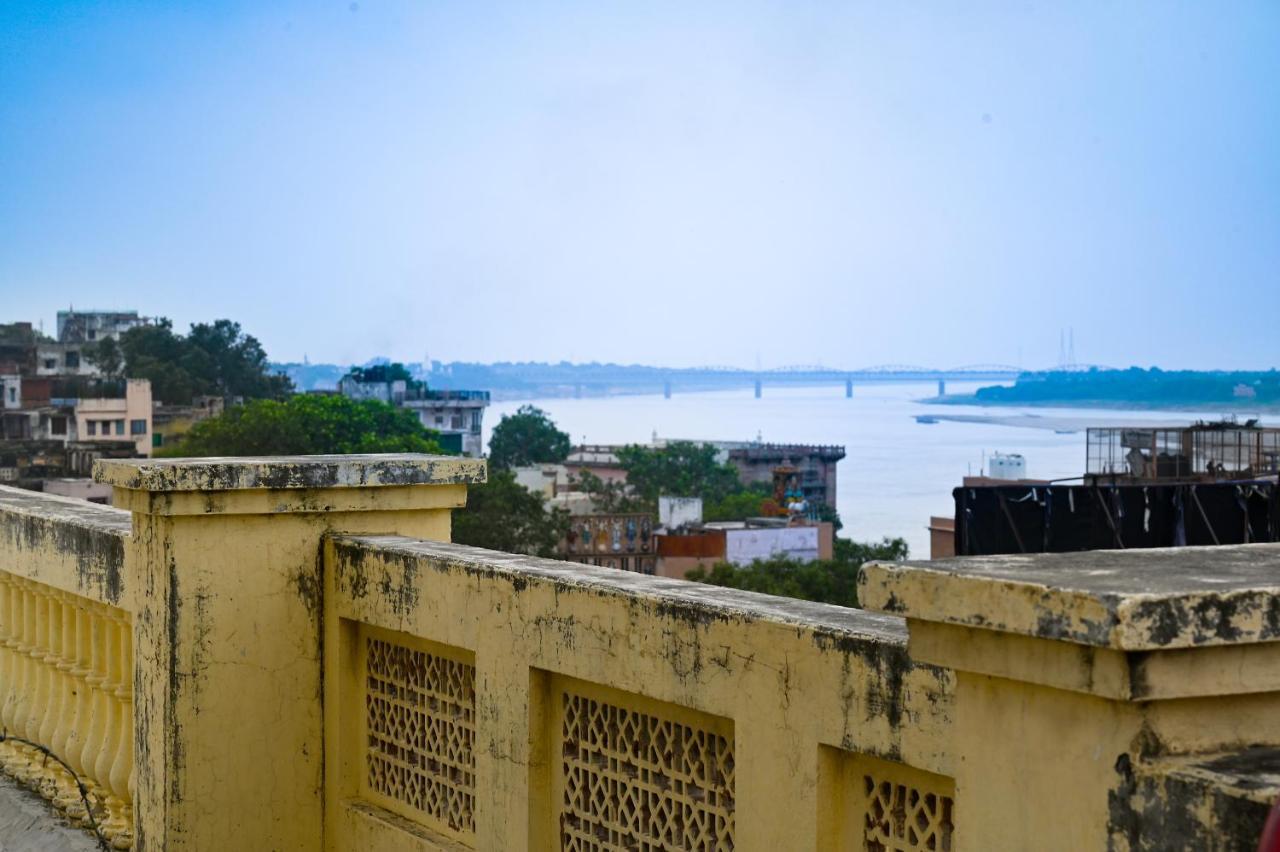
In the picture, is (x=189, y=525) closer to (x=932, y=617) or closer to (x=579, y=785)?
(x=579, y=785)

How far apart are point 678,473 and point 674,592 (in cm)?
8399

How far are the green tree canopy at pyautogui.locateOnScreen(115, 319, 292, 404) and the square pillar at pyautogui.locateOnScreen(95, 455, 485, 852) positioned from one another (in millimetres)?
83388

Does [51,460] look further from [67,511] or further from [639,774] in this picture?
[639,774]

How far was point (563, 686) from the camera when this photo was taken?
337 cm

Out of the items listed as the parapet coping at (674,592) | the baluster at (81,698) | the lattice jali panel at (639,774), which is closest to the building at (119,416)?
the baluster at (81,698)

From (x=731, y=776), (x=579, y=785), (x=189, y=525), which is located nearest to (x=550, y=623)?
(x=579, y=785)

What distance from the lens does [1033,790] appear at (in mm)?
1834

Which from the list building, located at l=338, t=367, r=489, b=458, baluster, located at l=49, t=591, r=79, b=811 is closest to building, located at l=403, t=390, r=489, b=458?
building, located at l=338, t=367, r=489, b=458

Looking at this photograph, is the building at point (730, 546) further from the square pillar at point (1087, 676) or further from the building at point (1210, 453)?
the square pillar at point (1087, 676)

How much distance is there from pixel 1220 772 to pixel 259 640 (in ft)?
9.64

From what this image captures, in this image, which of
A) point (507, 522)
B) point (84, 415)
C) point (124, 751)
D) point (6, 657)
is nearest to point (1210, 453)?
point (507, 522)

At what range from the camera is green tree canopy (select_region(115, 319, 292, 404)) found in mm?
85000

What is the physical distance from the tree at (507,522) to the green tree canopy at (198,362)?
35.3 m

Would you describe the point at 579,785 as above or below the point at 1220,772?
below
